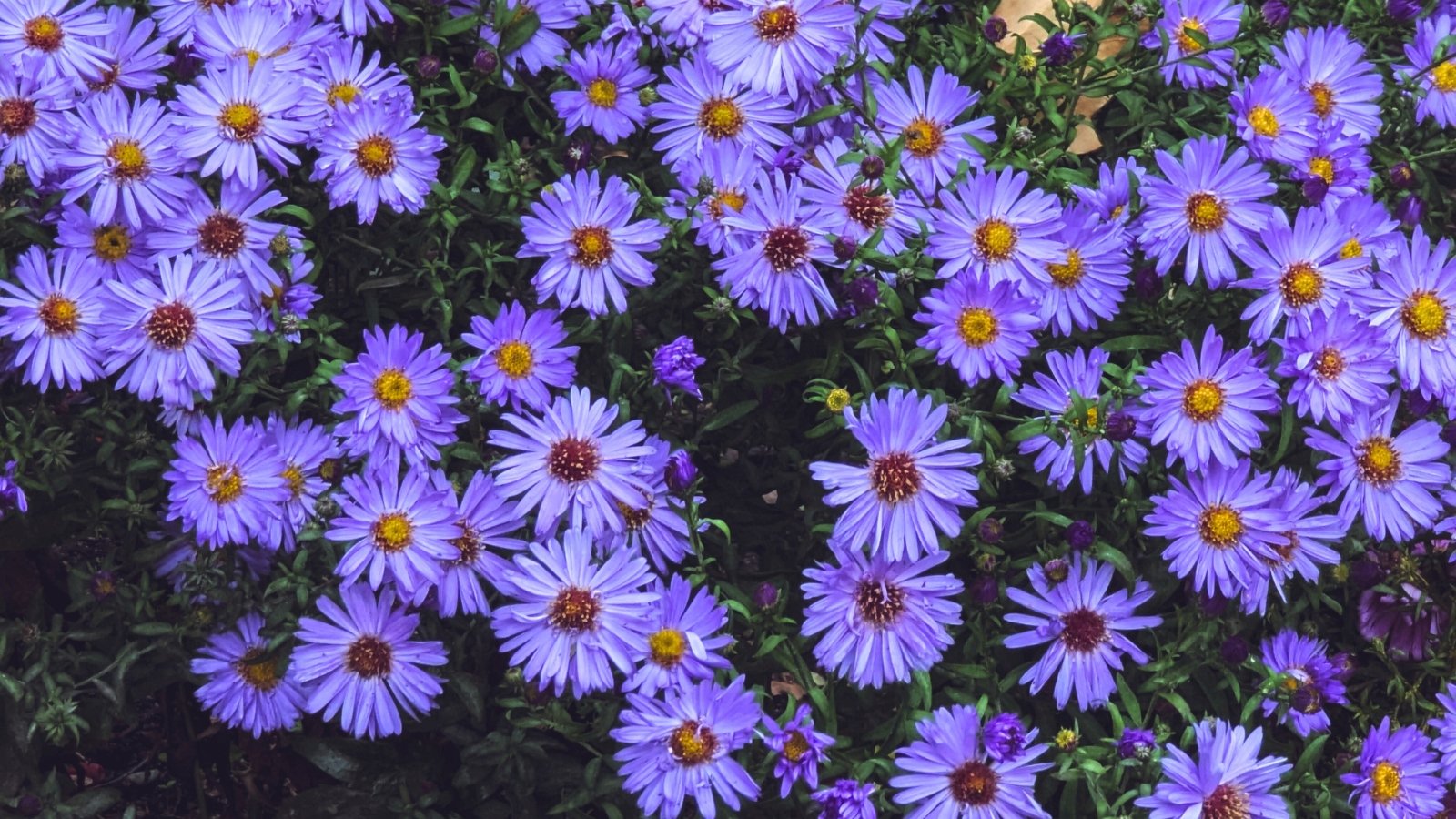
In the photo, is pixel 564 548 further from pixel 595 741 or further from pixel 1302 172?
pixel 1302 172

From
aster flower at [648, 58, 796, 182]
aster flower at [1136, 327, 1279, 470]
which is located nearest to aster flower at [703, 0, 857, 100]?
aster flower at [648, 58, 796, 182]

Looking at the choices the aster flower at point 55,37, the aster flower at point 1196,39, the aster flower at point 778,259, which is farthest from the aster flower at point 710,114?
the aster flower at point 55,37

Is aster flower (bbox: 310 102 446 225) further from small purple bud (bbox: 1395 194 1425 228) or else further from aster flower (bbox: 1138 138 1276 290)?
small purple bud (bbox: 1395 194 1425 228)

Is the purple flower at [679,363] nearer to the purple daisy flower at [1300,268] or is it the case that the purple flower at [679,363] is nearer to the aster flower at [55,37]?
the purple daisy flower at [1300,268]

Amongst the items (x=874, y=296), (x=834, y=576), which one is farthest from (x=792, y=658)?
(x=874, y=296)

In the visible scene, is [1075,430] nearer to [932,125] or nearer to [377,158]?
[932,125]

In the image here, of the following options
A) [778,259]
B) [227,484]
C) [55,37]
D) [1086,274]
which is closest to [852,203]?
[778,259]
